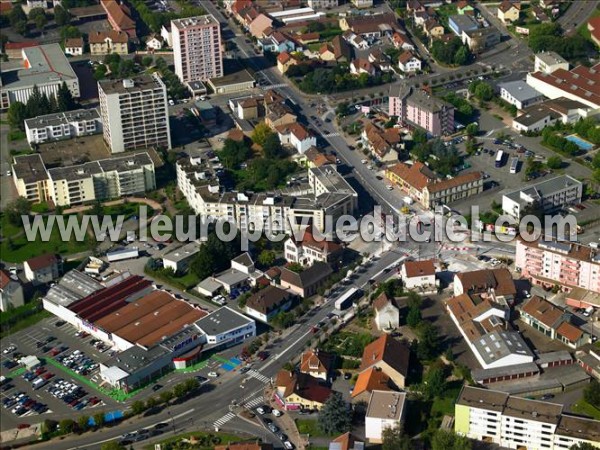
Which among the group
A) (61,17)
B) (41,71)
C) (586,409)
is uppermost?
(61,17)

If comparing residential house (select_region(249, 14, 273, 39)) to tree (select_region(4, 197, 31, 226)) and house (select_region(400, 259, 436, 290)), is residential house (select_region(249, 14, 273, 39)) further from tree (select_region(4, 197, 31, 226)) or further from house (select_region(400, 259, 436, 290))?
house (select_region(400, 259, 436, 290))

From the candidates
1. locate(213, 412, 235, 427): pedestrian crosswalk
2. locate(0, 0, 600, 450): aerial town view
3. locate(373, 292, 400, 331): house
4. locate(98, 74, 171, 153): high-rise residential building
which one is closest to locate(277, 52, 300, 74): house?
locate(0, 0, 600, 450): aerial town view

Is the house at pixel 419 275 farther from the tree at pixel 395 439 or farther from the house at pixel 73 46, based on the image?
the house at pixel 73 46

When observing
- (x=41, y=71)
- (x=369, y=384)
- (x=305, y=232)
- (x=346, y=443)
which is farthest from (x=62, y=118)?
(x=346, y=443)

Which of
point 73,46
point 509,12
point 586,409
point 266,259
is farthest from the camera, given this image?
point 509,12

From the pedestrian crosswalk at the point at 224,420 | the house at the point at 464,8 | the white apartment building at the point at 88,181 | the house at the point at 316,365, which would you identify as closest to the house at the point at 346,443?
the house at the point at 316,365

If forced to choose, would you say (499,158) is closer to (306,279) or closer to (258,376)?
(306,279)
